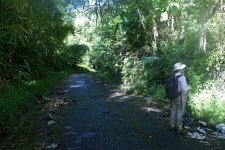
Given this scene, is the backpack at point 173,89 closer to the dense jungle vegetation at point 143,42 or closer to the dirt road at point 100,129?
the dirt road at point 100,129

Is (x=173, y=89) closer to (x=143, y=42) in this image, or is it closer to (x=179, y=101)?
(x=179, y=101)

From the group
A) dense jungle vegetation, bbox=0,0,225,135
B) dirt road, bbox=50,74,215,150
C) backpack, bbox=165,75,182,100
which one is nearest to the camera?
dense jungle vegetation, bbox=0,0,225,135

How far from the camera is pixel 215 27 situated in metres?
12.5

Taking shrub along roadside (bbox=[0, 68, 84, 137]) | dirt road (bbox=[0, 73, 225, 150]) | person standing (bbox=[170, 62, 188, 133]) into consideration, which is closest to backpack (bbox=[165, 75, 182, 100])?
person standing (bbox=[170, 62, 188, 133])

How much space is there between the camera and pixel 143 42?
66.2 feet

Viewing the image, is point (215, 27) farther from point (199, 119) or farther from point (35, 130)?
point (35, 130)

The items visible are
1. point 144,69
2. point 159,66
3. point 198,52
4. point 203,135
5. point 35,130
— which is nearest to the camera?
point 203,135

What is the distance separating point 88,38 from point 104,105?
47.1 m

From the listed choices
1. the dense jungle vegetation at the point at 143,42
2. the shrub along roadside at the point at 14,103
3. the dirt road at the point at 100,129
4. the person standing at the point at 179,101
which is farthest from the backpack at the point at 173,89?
the shrub along roadside at the point at 14,103

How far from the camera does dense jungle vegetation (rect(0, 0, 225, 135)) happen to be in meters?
6.99

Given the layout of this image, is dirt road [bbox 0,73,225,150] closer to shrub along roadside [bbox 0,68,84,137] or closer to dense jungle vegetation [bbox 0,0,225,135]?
shrub along roadside [bbox 0,68,84,137]

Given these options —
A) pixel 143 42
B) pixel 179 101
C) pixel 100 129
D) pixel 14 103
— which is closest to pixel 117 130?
pixel 100 129

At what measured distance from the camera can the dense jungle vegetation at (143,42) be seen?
6.99 metres

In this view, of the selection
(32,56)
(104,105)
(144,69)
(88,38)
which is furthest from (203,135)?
(88,38)
